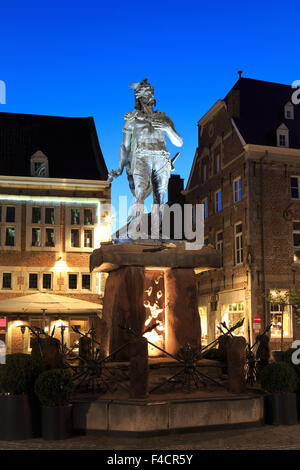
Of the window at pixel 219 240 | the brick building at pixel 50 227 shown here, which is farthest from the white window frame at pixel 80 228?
the window at pixel 219 240

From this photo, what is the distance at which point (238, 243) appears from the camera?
31469mm

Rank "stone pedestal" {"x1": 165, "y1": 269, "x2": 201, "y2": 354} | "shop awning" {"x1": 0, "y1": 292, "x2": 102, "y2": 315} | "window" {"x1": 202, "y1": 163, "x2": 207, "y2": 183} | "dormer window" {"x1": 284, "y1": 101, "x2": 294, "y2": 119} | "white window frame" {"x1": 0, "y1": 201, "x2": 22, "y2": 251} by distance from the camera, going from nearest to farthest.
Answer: "stone pedestal" {"x1": 165, "y1": 269, "x2": 201, "y2": 354} < "shop awning" {"x1": 0, "y1": 292, "x2": 102, "y2": 315} < "white window frame" {"x1": 0, "y1": 201, "x2": 22, "y2": 251} < "dormer window" {"x1": 284, "y1": 101, "x2": 294, "y2": 119} < "window" {"x1": 202, "y1": 163, "x2": 207, "y2": 183}

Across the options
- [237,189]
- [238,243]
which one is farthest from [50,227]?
[237,189]

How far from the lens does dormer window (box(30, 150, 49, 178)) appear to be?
104 feet

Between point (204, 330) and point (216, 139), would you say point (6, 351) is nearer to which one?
point (204, 330)

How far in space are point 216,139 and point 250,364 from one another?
85.7ft

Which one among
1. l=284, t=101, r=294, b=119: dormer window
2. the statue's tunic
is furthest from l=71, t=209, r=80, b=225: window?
the statue's tunic

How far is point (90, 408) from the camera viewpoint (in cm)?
745

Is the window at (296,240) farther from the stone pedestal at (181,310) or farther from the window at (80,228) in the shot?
the stone pedestal at (181,310)

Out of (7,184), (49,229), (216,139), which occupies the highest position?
(216,139)

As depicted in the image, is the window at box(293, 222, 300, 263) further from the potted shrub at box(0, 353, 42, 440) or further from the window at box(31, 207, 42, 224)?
the potted shrub at box(0, 353, 42, 440)

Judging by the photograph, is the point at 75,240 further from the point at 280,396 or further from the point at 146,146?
the point at 280,396

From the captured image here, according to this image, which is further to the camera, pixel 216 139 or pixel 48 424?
pixel 216 139

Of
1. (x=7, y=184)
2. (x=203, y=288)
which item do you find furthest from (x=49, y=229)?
(x=203, y=288)
